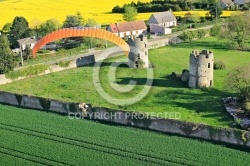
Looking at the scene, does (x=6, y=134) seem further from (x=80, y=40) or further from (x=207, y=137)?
(x=80, y=40)

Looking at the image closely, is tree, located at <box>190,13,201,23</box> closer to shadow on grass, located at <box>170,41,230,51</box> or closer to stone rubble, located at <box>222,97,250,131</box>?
shadow on grass, located at <box>170,41,230,51</box>

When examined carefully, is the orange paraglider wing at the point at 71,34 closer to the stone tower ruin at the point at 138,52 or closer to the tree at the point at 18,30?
the stone tower ruin at the point at 138,52

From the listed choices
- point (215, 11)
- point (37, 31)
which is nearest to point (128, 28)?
point (37, 31)

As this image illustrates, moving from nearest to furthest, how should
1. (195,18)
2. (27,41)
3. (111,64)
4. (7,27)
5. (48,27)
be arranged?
(111,64)
(27,41)
(48,27)
(7,27)
(195,18)

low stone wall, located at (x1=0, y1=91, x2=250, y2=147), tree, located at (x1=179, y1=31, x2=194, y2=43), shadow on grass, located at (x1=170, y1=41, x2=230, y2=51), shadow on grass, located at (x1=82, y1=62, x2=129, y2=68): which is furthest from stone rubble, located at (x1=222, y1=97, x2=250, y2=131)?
tree, located at (x1=179, y1=31, x2=194, y2=43)

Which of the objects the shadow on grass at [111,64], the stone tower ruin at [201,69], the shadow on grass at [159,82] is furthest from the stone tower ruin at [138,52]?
the stone tower ruin at [201,69]

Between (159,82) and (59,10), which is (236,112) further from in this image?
(59,10)
